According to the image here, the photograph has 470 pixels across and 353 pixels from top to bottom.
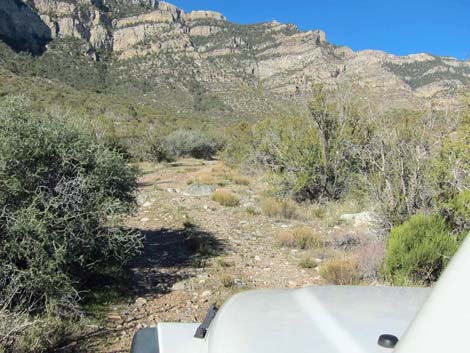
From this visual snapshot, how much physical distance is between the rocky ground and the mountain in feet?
162

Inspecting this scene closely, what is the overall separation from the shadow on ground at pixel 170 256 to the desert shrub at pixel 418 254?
2.75 m

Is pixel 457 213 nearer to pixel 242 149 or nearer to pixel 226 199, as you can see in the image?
pixel 226 199

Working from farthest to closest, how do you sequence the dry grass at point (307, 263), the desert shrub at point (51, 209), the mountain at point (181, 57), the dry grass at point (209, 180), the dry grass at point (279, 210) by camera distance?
the mountain at point (181, 57)
the dry grass at point (209, 180)
the dry grass at point (279, 210)
the dry grass at point (307, 263)
the desert shrub at point (51, 209)

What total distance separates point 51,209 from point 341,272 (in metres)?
3.76

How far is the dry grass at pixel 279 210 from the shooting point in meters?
9.53

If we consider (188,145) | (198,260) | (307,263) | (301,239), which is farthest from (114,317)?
(188,145)

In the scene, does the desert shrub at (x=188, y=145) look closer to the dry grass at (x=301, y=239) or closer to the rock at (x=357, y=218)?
the rock at (x=357, y=218)

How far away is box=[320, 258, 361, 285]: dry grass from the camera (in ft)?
18.1

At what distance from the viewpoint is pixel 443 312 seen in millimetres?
914

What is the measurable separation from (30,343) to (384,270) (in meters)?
4.07

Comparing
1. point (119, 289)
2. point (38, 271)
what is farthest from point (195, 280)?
point (38, 271)

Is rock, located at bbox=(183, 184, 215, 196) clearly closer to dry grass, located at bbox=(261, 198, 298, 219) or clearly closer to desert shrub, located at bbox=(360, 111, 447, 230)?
dry grass, located at bbox=(261, 198, 298, 219)

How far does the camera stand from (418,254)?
502 centimetres

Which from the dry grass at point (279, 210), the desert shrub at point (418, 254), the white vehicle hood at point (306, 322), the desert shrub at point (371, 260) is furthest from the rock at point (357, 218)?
the white vehicle hood at point (306, 322)
